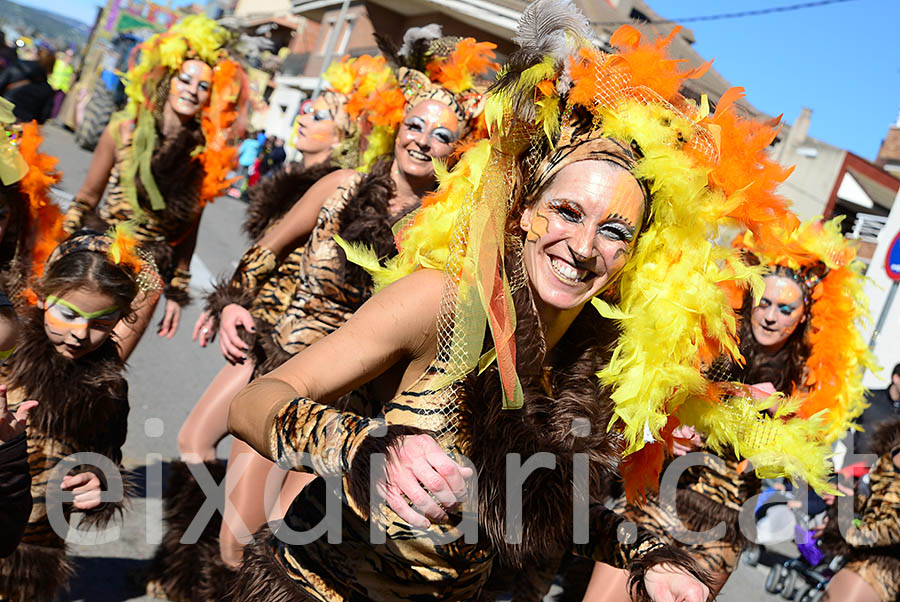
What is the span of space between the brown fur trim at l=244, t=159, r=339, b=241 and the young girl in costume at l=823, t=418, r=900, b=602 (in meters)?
3.02

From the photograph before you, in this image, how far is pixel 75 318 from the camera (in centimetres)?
272

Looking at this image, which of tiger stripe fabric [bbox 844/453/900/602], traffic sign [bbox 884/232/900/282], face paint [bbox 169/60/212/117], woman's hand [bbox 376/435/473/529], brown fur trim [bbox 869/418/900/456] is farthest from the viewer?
traffic sign [bbox 884/232/900/282]

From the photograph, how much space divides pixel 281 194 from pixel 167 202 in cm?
60

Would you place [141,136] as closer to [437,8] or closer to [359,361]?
[359,361]

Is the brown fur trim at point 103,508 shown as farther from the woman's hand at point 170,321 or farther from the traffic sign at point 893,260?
the traffic sign at point 893,260

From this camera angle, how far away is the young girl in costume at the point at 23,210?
299 centimetres

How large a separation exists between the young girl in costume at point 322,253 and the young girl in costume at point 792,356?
1474 millimetres

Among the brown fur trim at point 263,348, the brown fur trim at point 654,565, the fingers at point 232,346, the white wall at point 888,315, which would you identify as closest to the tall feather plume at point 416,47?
the brown fur trim at point 263,348

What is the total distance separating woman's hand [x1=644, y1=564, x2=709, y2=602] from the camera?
6.57 feet

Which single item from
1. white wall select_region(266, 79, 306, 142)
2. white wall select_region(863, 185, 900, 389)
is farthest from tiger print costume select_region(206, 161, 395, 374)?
white wall select_region(266, 79, 306, 142)

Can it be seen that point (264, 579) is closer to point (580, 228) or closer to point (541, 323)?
point (541, 323)

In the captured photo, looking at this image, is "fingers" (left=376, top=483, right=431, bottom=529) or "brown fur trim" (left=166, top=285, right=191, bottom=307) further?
"brown fur trim" (left=166, top=285, right=191, bottom=307)

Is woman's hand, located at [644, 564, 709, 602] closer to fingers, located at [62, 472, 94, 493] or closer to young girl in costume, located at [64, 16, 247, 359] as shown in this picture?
fingers, located at [62, 472, 94, 493]

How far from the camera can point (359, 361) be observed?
173 centimetres
